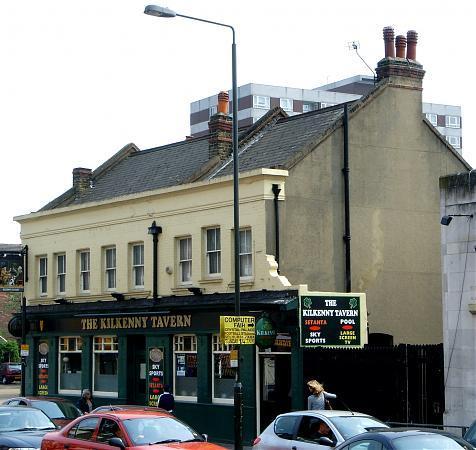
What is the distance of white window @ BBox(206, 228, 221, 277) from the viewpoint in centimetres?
3212

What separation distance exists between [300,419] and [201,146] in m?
19.9

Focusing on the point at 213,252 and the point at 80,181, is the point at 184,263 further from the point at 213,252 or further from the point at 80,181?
the point at 80,181

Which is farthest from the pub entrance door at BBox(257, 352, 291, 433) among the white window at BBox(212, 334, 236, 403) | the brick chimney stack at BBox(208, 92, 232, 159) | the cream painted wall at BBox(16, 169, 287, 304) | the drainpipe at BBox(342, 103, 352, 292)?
the brick chimney stack at BBox(208, 92, 232, 159)

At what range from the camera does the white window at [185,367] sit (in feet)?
107

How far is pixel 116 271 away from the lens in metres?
36.1

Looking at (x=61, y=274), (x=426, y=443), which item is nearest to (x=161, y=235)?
(x=61, y=274)

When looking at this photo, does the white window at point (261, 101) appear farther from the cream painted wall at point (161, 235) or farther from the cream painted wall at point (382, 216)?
the cream painted wall at point (382, 216)

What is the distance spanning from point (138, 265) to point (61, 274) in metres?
5.00

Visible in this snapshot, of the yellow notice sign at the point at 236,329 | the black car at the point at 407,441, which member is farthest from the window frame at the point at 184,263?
the black car at the point at 407,441

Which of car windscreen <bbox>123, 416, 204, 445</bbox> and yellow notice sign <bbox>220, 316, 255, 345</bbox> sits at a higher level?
yellow notice sign <bbox>220, 316, 255, 345</bbox>

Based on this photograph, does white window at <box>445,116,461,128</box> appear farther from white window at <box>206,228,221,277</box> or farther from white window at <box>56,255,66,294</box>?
white window at <box>206,228,221,277</box>

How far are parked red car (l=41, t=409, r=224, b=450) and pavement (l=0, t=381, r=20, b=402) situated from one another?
3329 cm

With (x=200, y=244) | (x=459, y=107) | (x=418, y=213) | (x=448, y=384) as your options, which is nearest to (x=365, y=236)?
(x=418, y=213)

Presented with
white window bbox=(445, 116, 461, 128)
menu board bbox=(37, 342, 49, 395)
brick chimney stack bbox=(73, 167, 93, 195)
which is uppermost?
white window bbox=(445, 116, 461, 128)
